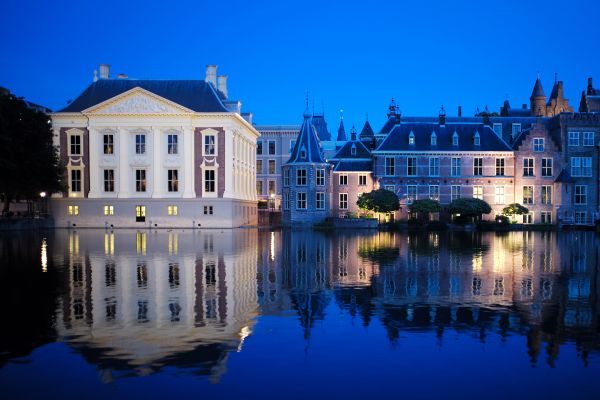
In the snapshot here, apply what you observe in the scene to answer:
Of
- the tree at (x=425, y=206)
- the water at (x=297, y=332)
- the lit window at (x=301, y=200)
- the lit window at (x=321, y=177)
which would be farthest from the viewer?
the lit window at (x=321, y=177)

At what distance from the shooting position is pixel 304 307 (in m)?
14.6

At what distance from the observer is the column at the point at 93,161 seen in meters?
63.0

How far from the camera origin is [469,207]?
6250cm

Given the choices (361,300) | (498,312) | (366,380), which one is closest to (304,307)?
(361,300)

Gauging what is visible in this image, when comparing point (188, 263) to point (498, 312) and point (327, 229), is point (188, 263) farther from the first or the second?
point (327, 229)

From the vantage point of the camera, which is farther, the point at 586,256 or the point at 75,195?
the point at 75,195

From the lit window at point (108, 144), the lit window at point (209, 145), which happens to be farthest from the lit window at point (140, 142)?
the lit window at point (209, 145)

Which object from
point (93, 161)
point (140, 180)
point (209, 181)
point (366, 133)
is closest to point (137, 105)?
point (93, 161)

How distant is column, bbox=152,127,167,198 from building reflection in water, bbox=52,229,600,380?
36.1 metres

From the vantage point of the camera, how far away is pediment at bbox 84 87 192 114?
61.6 meters

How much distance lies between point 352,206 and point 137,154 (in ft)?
84.3

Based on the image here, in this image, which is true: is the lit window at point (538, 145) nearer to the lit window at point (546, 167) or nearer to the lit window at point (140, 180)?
the lit window at point (546, 167)

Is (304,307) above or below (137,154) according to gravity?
below

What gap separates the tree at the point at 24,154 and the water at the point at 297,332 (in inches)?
1344
